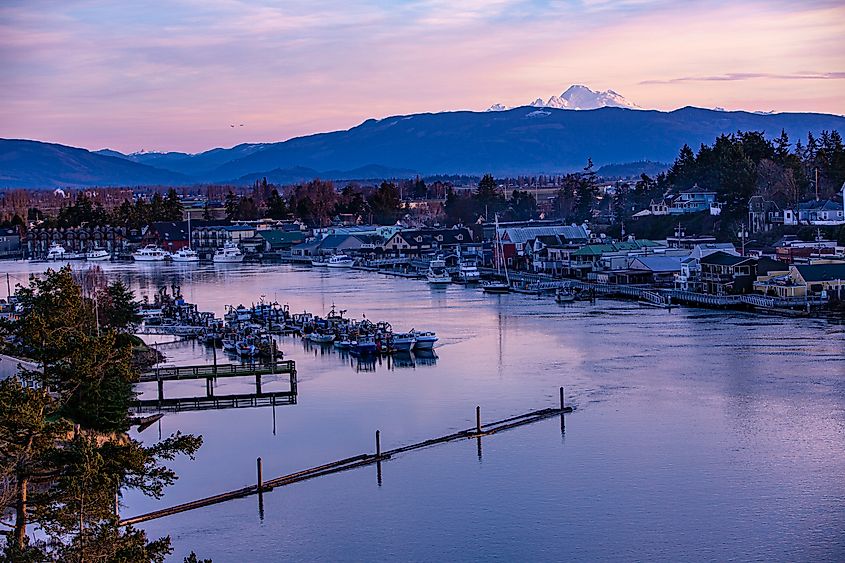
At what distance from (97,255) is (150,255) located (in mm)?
1988

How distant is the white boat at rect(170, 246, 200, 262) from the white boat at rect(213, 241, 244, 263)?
30.5 inches

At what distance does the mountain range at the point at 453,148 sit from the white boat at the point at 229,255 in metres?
91.5

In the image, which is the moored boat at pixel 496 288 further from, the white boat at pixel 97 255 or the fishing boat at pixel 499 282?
the white boat at pixel 97 255

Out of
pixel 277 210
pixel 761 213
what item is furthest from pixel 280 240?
pixel 761 213

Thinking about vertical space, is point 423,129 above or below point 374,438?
above

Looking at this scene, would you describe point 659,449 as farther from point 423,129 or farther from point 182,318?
point 423,129

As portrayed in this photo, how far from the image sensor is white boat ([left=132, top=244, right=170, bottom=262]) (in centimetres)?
3269

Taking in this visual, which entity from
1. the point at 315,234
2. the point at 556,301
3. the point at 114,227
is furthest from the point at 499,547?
the point at 114,227

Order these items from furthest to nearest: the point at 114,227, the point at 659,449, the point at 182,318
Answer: the point at 114,227, the point at 182,318, the point at 659,449

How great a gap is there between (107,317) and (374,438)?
20.3ft

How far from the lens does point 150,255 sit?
1300 inches

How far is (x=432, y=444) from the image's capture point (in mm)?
9055

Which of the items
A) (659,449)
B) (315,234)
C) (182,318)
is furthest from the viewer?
(315,234)

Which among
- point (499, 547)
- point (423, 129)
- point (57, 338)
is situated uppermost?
point (423, 129)
